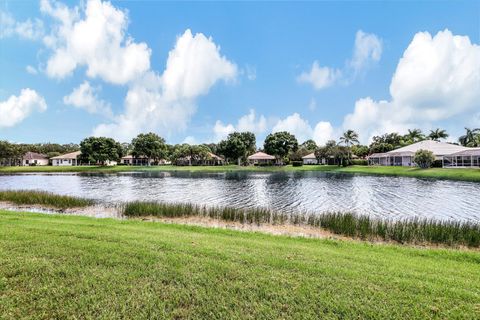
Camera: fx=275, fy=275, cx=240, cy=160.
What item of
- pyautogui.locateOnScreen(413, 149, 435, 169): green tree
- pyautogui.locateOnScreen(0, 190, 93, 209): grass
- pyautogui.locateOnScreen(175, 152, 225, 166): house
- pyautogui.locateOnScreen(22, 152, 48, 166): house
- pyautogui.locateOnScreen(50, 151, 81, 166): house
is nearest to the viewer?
pyautogui.locateOnScreen(0, 190, 93, 209): grass

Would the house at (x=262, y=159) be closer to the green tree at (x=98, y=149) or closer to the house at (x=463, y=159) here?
the green tree at (x=98, y=149)

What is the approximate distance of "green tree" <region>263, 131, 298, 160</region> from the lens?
273ft

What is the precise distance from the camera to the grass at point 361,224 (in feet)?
36.3

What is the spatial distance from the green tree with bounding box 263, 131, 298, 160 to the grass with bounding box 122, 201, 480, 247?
223 ft

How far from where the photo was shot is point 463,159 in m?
52.5

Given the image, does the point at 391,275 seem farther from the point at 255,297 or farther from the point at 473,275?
the point at 255,297

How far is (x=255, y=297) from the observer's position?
4.57 meters

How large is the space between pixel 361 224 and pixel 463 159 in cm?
5473

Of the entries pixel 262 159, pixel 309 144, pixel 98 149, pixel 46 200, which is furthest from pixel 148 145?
pixel 46 200

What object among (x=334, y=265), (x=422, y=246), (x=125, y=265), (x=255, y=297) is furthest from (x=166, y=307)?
(x=422, y=246)

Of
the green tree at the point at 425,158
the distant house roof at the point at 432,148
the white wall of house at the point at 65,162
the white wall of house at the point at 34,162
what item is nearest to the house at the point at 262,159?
the distant house roof at the point at 432,148

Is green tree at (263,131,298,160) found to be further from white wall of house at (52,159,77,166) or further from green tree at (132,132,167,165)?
white wall of house at (52,159,77,166)

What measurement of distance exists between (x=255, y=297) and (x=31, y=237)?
643 cm

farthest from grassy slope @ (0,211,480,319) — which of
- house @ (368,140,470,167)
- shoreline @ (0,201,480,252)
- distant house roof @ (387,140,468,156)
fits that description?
distant house roof @ (387,140,468,156)
